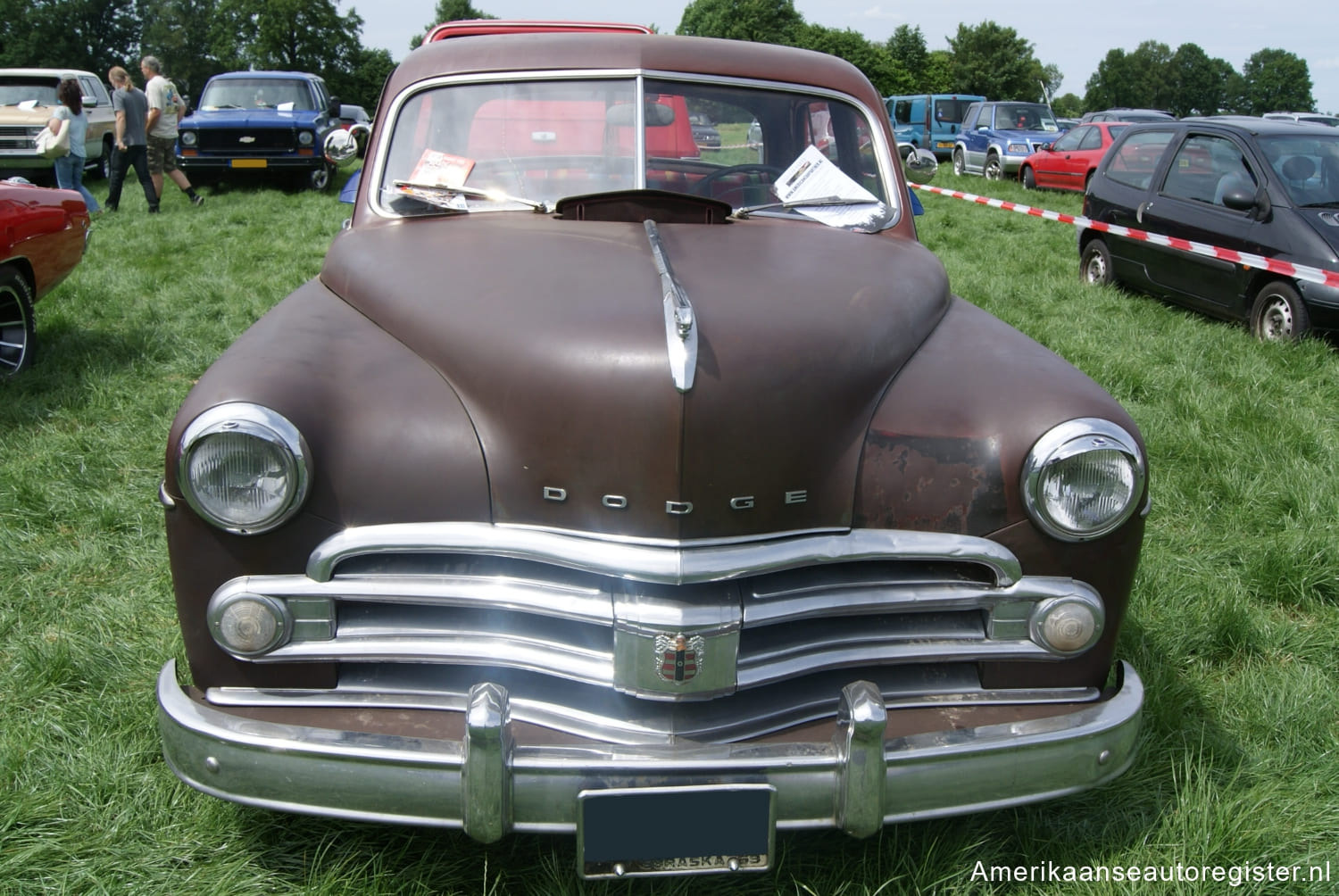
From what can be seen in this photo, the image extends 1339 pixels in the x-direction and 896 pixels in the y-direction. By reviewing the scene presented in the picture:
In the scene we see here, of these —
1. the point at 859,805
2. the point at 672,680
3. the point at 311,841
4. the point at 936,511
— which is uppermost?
the point at 936,511

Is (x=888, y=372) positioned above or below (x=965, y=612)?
above

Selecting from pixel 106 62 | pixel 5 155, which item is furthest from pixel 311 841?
pixel 106 62

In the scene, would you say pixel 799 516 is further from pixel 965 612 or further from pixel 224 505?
pixel 224 505

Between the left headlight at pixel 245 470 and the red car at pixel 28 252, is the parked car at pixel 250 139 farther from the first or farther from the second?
the left headlight at pixel 245 470

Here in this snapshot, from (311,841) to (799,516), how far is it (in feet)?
4.36

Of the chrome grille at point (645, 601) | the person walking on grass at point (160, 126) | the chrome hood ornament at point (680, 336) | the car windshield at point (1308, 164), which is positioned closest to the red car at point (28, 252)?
the chrome grille at point (645, 601)

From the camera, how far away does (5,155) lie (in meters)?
12.9

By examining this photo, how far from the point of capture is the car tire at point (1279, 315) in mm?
6574

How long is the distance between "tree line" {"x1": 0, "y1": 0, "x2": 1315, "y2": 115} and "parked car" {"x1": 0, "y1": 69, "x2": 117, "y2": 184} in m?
31.7

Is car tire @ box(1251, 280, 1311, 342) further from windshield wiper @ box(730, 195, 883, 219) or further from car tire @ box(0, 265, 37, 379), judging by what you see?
car tire @ box(0, 265, 37, 379)

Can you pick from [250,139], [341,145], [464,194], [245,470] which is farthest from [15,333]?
[250,139]

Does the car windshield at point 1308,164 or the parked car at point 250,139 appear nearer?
the car windshield at point 1308,164

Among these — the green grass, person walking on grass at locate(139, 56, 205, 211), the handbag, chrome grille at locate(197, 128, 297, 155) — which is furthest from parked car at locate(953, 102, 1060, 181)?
the handbag

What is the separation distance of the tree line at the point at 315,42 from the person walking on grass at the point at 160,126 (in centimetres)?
3538
